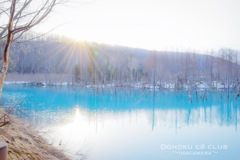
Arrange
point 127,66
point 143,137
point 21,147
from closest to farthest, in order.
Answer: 1. point 21,147
2. point 143,137
3. point 127,66

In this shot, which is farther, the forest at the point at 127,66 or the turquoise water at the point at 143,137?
the forest at the point at 127,66

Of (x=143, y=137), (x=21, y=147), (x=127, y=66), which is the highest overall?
(x=127, y=66)

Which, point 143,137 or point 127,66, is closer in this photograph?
point 143,137

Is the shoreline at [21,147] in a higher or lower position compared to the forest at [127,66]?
lower

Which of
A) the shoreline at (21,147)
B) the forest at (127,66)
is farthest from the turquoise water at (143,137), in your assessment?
the forest at (127,66)

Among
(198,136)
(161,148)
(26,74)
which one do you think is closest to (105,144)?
(161,148)

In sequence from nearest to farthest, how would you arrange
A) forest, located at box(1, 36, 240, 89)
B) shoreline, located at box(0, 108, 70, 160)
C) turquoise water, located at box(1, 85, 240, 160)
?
shoreline, located at box(0, 108, 70, 160), turquoise water, located at box(1, 85, 240, 160), forest, located at box(1, 36, 240, 89)

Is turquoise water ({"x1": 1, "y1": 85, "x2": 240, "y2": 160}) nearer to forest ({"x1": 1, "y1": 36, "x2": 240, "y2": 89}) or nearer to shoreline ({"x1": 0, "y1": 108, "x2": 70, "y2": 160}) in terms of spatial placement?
shoreline ({"x1": 0, "y1": 108, "x2": 70, "y2": 160})

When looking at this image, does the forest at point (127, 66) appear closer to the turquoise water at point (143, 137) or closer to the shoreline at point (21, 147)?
the turquoise water at point (143, 137)

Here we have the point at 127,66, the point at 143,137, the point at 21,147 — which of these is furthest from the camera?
the point at 127,66

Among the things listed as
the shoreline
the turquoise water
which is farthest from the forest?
the shoreline

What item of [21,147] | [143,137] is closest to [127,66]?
[143,137]

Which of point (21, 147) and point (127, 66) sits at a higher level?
point (127, 66)

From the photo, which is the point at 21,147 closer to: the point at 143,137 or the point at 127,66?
the point at 143,137
